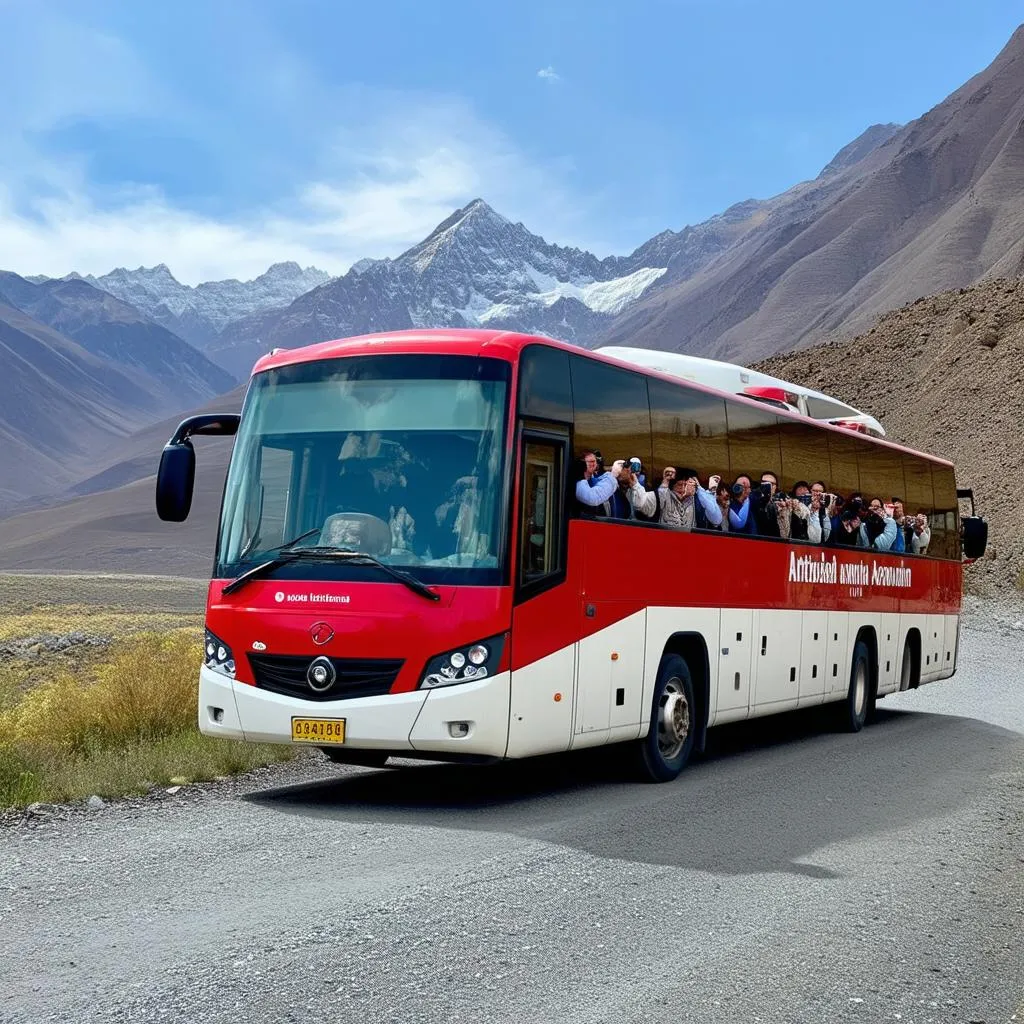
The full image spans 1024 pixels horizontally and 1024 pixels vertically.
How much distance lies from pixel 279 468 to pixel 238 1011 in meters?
5.49

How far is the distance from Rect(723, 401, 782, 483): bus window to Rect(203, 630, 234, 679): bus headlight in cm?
523

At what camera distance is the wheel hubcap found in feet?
38.2

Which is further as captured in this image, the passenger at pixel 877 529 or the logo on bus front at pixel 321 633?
the passenger at pixel 877 529

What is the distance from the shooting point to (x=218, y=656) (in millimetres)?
10117

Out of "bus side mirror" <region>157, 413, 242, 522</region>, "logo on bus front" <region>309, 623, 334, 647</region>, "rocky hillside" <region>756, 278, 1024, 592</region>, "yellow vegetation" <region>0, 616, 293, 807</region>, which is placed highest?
"rocky hillside" <region>756, 278, 1024, 592</region>

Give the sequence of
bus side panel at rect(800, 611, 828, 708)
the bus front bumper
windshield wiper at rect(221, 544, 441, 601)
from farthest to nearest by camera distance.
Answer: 1. bus side panel at rect(800, 611, 828, 708)
2. windshield wiper at rect(221, 544, 441, 601)
3. the bus front bumper

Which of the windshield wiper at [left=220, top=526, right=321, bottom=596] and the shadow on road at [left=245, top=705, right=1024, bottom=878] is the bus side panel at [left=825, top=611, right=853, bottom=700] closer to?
the shadow on road at [left=245, top=705, right=1024, bottom=878]

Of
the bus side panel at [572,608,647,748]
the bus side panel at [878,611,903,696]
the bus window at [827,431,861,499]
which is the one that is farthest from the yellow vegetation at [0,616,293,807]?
the bus side panel at [878,611,903,696]

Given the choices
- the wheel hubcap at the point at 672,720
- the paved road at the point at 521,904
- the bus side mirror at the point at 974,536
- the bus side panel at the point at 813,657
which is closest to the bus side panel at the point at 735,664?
the wheel hubcap at the point at 672,720

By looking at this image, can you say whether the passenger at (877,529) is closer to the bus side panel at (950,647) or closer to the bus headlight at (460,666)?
the bus side panel at (950,647)

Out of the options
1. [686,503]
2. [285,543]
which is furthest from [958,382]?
[285,543]

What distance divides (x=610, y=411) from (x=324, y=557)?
8.67 feet

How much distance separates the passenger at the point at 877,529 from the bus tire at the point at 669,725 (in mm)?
5534

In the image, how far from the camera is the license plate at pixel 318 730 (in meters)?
9.41
